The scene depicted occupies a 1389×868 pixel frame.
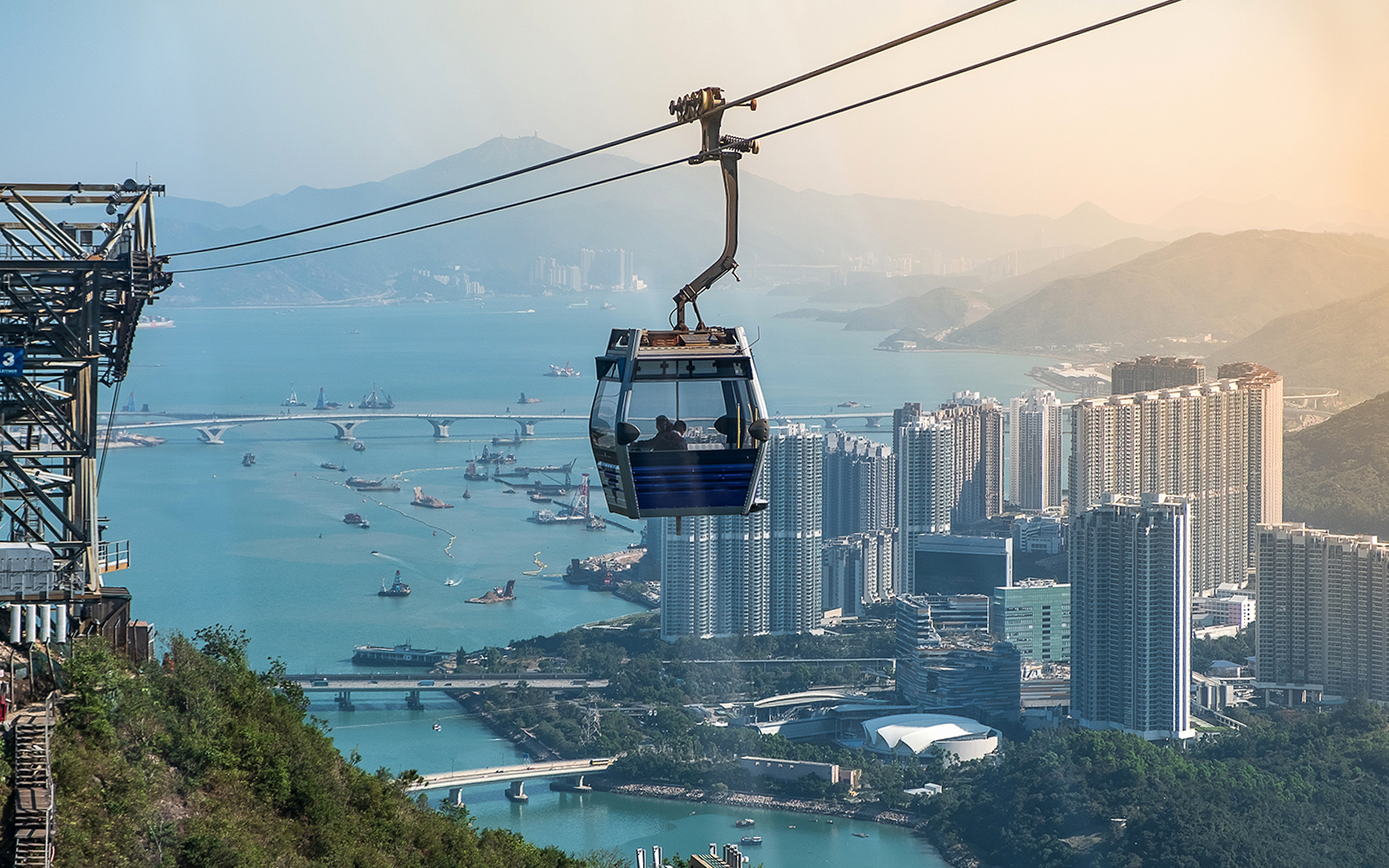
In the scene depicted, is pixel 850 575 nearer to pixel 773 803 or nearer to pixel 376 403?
pixel 773 803

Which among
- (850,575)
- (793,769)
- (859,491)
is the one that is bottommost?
(793,769)

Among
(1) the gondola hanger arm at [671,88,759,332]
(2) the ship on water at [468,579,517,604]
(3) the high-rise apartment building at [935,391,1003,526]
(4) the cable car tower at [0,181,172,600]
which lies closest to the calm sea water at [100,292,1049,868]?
(2) the ship on water at [468,579,517,604]

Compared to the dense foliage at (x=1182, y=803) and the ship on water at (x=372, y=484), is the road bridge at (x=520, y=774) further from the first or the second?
the ship on water at (x=372, y=484)

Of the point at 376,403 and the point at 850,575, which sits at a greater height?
the point at 376,403

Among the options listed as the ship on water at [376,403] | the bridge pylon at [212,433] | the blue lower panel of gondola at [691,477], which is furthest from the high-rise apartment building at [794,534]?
the blue lower panel of gondola at [691,477]

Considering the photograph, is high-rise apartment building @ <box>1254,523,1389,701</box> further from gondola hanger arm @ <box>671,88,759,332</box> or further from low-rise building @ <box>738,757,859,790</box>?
gondola hanger arm @ <box>671,88,759,332</box>

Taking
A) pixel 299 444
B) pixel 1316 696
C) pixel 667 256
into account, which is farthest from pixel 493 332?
pixel 1316 696

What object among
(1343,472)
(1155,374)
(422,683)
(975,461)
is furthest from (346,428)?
(1343,472)

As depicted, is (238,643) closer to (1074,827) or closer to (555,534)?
(1074,827)
